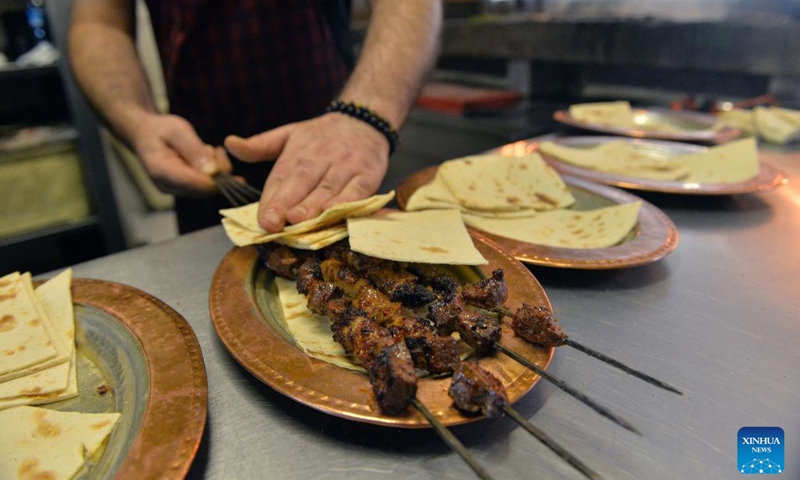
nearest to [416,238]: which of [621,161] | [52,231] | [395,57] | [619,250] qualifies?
[619,250]

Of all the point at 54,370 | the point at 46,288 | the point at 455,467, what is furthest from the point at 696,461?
the point at 46,288

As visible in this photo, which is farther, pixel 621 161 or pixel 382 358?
pixel 621 161

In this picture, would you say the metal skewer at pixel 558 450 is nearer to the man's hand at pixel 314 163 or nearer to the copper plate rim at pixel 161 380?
the copper plate rim at pixel 161 380

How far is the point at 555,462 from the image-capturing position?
905 millimetres

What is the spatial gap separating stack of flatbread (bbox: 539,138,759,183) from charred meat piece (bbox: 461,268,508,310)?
4.27ft

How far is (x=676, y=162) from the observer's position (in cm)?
235

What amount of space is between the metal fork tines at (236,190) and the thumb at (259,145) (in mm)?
98

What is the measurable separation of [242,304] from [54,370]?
410 millimetres

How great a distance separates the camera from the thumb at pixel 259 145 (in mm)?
1758

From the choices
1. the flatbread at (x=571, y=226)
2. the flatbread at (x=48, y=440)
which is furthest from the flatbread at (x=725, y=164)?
the flatbread at (x=48, y=440)

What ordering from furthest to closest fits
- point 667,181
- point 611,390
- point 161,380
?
point 667,181 → point 611,390 → point 161,380

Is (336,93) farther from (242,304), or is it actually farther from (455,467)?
(455,467)

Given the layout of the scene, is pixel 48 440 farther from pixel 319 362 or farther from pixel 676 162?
pixel 676 162

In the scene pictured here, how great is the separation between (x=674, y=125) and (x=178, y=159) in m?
2.94
